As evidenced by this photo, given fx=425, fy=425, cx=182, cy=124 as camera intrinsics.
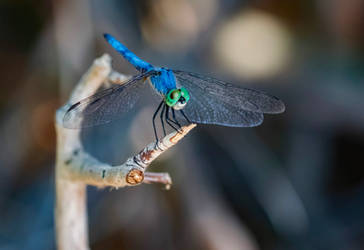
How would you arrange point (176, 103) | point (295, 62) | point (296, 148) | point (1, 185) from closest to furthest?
point (176, 103), point (1, 185), point (296, 148), point (295, 62)

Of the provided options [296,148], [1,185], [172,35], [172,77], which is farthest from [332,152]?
[1,185]

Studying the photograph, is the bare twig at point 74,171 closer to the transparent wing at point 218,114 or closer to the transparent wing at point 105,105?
the transparent wing at point 105,105

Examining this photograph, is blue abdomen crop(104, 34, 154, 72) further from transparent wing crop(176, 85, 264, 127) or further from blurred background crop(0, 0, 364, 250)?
blurred background crop(0, 0, 364, 250)

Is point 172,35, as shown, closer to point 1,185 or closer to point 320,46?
point 320,46

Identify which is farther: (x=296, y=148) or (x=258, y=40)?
(x=258, y=40)

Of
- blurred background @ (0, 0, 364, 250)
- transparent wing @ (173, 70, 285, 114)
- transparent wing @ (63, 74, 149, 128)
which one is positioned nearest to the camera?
transparent wing @ (63, 74, 149, 128)

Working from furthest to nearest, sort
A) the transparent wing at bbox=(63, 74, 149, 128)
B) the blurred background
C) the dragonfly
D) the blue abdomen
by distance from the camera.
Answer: the blurred background → the blue abdomen → the dragonfly → the transparent wing at bbox=(63, 74, 149, 128)

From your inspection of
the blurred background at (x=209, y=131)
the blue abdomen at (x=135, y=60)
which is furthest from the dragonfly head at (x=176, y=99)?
the blurred background at (x=209, y=131)

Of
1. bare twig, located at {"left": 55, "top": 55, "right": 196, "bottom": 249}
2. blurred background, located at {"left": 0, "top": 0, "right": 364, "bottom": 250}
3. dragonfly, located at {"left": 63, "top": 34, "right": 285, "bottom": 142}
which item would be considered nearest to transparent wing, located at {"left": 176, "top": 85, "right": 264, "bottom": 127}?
dragonfly, located at {"left": 63, "top": 34, "right": 285, "bottom": 142}
